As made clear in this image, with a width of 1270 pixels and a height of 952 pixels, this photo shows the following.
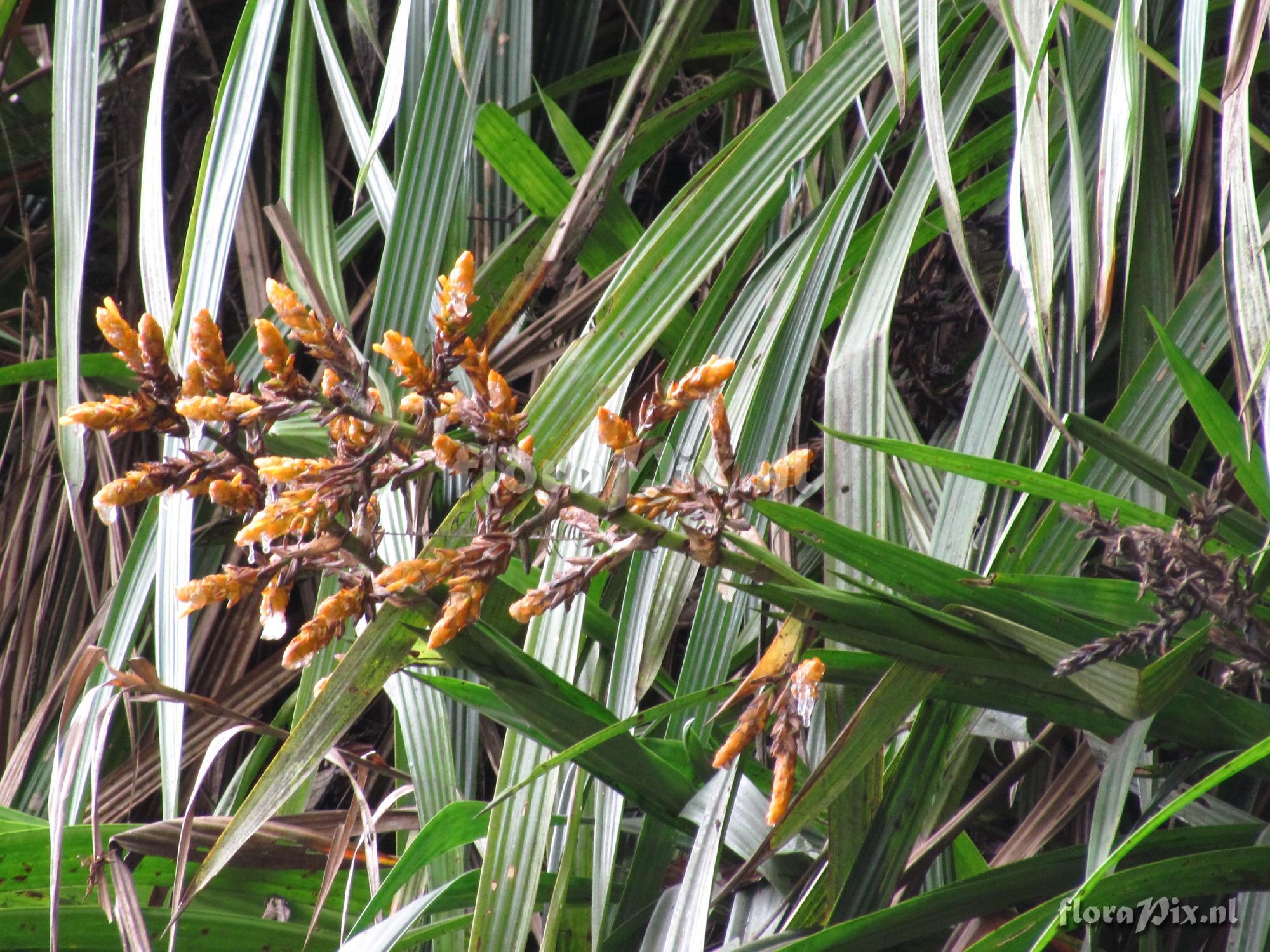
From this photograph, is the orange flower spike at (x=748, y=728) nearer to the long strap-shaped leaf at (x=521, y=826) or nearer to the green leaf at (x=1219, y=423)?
the long strap-shaped leaf at (x=521, y=826)

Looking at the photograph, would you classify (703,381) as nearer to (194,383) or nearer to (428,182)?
(194,383)

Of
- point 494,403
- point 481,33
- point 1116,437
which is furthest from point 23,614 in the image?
point 1116,437

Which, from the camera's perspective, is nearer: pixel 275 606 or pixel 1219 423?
pixel 275 606

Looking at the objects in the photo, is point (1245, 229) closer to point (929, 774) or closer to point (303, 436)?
point (929, 774)

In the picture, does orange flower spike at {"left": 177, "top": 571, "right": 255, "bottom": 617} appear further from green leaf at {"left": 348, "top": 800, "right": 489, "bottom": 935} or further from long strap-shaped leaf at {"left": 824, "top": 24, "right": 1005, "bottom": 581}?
long strap-shaped leaf at {"left": 824, "top": 24, "right": 1005, "bottom": 581}

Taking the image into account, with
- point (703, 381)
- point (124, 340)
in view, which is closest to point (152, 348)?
point (124, 340)

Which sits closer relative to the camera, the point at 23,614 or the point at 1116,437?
the point at 1116,437

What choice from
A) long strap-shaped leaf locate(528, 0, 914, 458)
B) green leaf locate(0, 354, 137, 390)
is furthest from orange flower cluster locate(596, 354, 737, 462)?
green leaf locate(0, 354, 137, 390)

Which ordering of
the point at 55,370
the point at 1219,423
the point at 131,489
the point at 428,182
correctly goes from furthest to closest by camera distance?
1. the point at 55,370
2. the point at 428,182
3. the point at 1219,423
4. the point at 131,489
